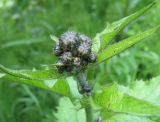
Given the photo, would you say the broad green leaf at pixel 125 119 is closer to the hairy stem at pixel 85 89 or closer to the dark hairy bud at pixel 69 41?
the hairy stem at pixel 85 89

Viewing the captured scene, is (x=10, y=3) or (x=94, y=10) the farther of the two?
(x=10, y=3)

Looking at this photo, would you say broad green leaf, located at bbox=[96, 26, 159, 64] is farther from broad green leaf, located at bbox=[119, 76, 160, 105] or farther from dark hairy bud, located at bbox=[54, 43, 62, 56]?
broad green leaf, located at bbox=[119, 76, 160, 105]

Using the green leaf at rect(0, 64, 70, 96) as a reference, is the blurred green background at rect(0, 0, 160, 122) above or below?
above

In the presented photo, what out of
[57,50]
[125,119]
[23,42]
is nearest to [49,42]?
[23,42]

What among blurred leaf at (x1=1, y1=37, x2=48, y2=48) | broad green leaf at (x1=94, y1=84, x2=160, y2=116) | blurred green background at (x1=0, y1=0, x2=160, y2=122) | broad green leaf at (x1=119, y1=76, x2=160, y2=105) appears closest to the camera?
broad green leaf at (x1=94, y1=84, x2=160, y2=116)

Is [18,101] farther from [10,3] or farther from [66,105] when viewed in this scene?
[10,3]

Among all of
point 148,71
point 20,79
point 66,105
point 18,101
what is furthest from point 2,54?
point 20,79

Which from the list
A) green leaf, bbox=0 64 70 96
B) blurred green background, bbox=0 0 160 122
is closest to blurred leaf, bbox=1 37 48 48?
blurred green background, bbox=0 0 160 122
